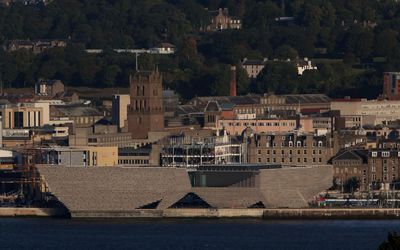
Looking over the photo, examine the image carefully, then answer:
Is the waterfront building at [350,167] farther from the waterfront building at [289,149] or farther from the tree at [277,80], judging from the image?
the tree at [277,80]

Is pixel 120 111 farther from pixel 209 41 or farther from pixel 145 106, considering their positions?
pixel 209 41

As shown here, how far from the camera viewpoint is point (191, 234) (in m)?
65.8

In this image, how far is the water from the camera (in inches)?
2482

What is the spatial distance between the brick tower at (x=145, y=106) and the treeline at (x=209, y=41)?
64.4 feet

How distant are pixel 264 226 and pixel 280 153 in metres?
11.1

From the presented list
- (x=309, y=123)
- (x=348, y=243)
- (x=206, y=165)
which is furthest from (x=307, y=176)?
(x=309, y=123)

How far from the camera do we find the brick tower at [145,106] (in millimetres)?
86688

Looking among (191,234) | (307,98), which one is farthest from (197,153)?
(307,98)

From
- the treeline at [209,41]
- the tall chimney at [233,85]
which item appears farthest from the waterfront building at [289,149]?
the treeline at [209,41]

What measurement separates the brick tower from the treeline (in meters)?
19.6

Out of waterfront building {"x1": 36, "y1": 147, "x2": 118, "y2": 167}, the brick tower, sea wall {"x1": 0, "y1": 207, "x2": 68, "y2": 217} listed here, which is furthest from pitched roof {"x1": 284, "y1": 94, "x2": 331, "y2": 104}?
sea wall {"x1": 0, "y1": 207, "x2": 68, "y2": 217}

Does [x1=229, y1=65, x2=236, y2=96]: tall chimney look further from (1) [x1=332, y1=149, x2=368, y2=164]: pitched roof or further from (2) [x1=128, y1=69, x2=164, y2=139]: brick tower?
(1) [x1=332, y1=149, x2=368, y2=164]: pitched roof

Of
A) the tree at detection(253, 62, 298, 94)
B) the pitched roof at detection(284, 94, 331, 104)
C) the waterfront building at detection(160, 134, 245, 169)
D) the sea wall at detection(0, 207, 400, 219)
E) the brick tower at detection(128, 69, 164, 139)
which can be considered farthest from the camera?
the tree at detection(253, 62, 298, 94)

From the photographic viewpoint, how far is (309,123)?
88.9 meters
